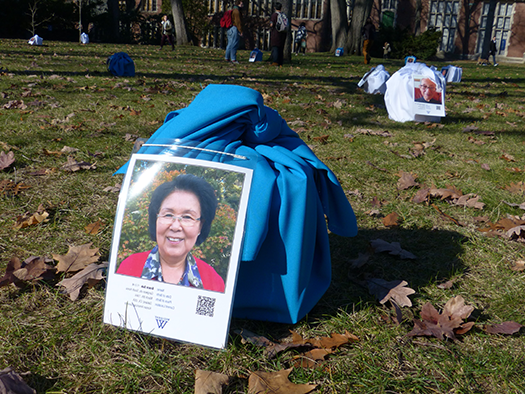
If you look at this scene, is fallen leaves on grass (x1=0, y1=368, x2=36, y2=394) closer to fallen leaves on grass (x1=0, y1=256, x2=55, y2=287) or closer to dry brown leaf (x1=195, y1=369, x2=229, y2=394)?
dry brown leaf (x1=195, y1=369, x2=229, y2=394)

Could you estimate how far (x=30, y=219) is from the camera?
2.59 m

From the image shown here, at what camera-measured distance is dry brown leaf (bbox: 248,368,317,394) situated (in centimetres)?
148

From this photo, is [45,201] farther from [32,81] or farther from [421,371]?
[32,81]

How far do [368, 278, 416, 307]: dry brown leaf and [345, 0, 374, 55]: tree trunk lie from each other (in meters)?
20.0

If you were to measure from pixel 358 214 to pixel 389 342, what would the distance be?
1.42m

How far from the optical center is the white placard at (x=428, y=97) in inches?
226

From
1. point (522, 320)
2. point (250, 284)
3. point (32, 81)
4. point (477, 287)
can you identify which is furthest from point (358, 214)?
point (32, 81)

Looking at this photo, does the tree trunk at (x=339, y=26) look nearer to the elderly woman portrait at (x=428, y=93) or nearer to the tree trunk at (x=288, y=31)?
the tree trunk at (x=288, y=31)

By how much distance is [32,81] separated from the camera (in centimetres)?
727

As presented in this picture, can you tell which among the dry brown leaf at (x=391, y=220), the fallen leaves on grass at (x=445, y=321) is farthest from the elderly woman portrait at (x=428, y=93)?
the fallen leaves on grass at (x=445, y=321)

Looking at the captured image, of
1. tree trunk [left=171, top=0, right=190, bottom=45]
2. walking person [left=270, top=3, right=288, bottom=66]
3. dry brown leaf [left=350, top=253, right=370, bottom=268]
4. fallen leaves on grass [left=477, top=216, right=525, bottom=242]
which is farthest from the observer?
tree trunk [left=171, top=0, right=190, bottom=45]

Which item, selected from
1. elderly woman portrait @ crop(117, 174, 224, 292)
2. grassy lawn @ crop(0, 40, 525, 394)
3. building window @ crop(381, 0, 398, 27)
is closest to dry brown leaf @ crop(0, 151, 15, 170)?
grassy lawn @ crop(0, 40, 525, 394)

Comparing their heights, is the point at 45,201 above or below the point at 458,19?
below

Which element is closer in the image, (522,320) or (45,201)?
(522,320)
